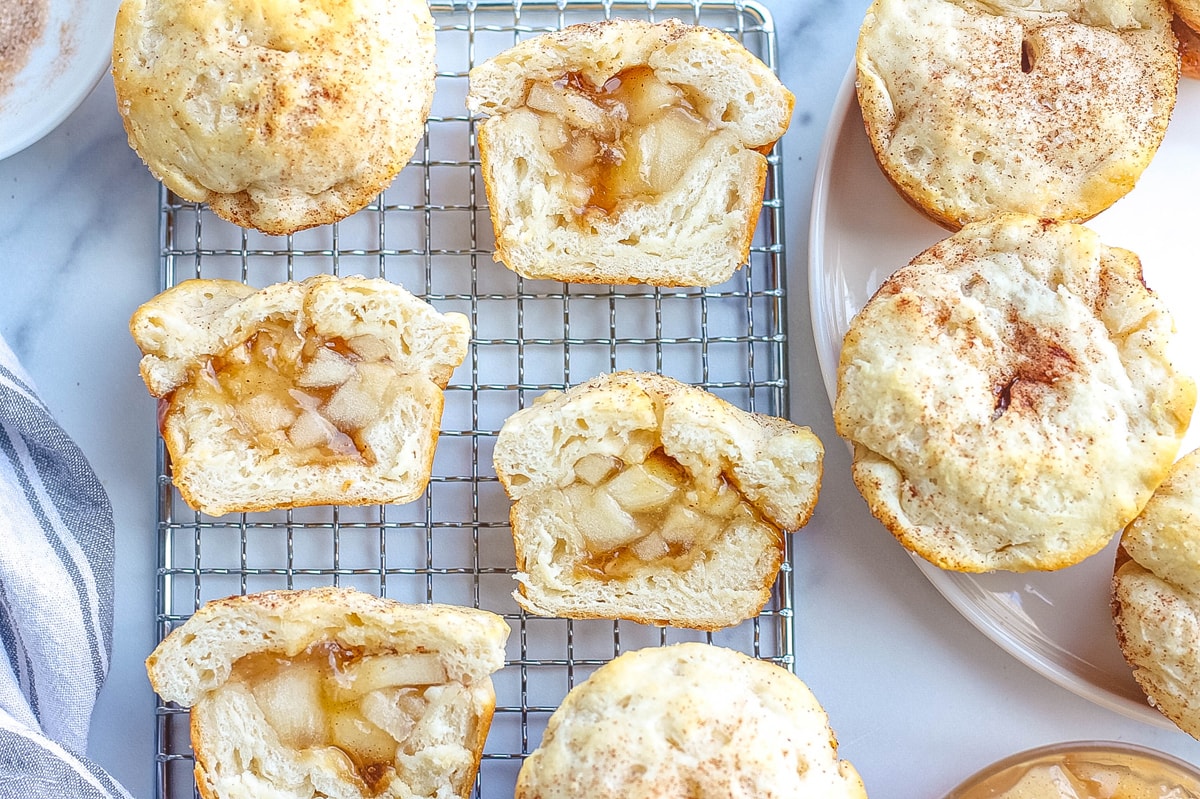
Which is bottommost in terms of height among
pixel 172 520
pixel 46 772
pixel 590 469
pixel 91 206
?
pixel 46 772

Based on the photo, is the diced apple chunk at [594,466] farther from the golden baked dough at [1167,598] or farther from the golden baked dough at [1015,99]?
the golden baked dough at [1167,598]

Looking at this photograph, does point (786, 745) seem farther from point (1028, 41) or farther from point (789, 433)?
point (1028, 41)

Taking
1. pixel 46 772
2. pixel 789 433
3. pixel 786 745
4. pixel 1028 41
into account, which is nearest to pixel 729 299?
pixel 789 433

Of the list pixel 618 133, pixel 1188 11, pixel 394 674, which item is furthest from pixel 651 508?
pixel 1188 11

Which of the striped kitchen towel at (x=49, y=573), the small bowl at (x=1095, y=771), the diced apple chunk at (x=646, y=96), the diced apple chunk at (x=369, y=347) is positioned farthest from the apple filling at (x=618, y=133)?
the small bowl at (x=1095, y=771)

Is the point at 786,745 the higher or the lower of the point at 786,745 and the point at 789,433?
the lower

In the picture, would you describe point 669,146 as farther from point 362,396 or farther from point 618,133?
point 362,396

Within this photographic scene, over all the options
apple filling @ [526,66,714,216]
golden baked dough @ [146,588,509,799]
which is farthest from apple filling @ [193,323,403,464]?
apple filling @ [526,66,714,216]

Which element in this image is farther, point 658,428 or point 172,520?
point 172,520
